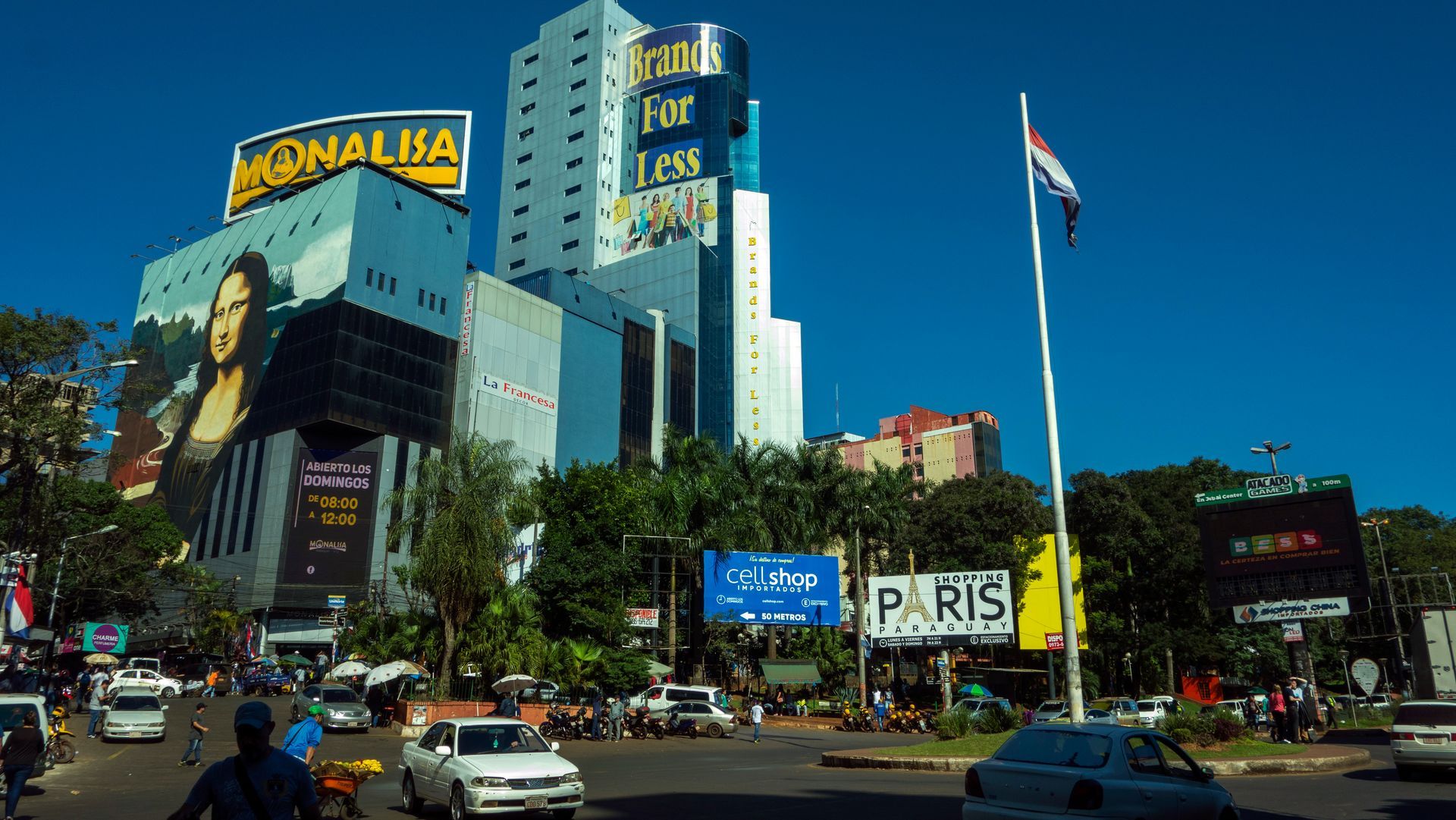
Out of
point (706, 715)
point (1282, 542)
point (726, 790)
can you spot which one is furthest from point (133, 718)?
point (1282, 542)

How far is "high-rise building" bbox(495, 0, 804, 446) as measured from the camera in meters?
125

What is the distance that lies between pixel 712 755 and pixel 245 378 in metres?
75.7

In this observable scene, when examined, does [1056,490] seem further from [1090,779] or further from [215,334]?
[215,334]

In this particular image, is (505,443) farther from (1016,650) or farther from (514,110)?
(514,110)

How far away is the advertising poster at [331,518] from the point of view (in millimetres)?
78500

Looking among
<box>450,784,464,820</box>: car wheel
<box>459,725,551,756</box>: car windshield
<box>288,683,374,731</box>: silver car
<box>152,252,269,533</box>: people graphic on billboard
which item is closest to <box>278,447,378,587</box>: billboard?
<box>152,252,269,533</box>: people graphic on billboard

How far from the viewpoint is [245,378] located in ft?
288

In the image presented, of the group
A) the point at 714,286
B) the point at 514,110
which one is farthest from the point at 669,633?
the point at 514,110

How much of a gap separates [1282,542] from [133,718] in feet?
134

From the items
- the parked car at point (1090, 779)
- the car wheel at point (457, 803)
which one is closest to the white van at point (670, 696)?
the car wheel at point (457, 803)

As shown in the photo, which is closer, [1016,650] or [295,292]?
[1016,650]

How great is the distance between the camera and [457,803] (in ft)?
44.1

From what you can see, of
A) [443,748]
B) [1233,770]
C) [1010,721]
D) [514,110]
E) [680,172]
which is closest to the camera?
[443,748]

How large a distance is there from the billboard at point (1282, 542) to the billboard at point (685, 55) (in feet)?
366
